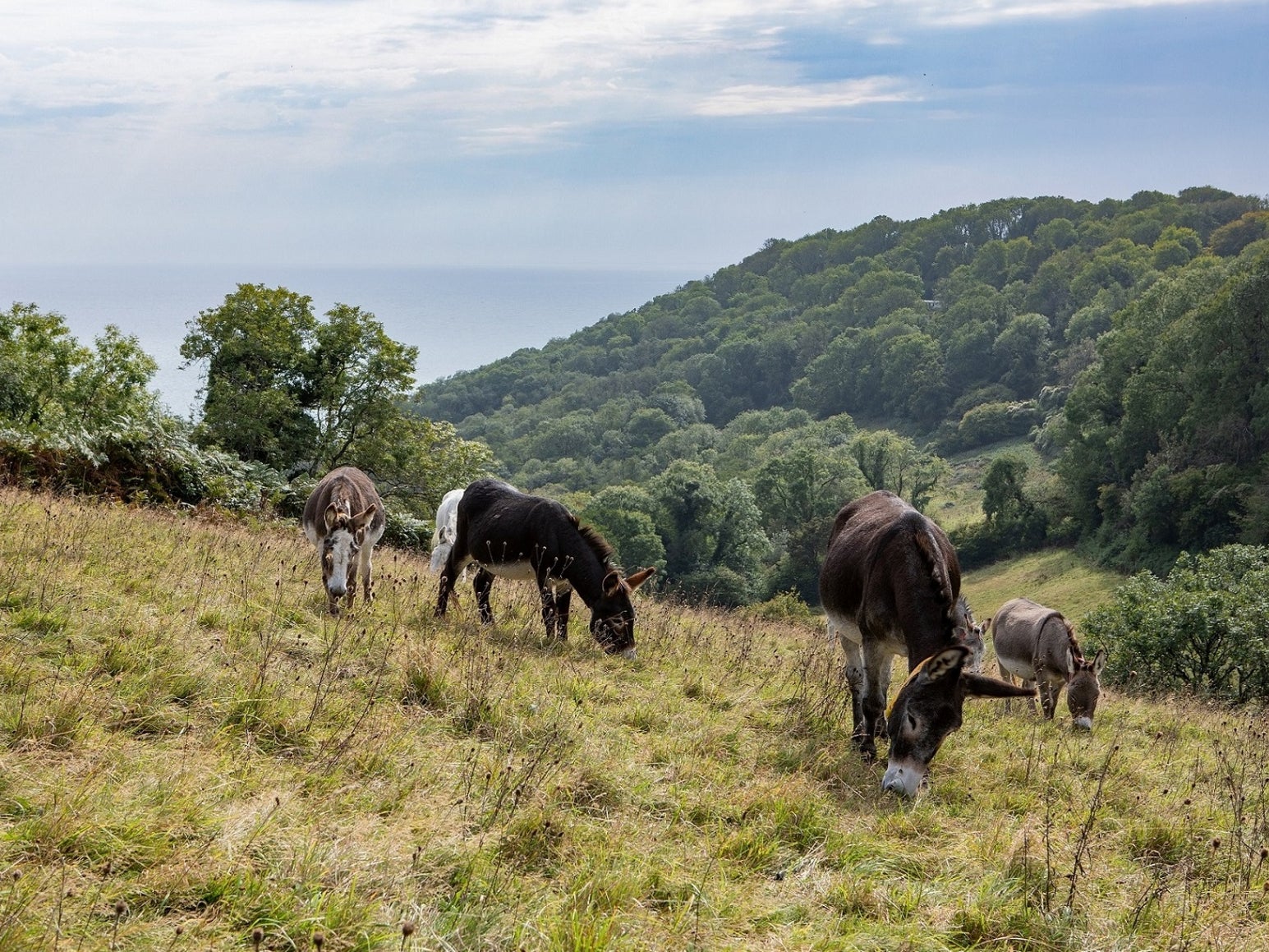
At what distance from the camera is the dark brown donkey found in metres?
6.81

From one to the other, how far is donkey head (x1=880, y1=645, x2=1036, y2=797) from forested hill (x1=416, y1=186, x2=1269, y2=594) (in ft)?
186

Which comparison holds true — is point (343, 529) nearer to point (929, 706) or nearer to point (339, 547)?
point (339, 547)

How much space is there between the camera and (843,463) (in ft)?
284

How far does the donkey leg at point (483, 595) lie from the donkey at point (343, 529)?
48.9 inches

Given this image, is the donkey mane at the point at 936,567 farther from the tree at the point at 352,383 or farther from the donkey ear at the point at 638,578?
the tree at the point at 352,383

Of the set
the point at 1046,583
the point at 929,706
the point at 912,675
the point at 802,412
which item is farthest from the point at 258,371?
the point at 802,412

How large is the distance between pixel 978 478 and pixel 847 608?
93050 millimetres

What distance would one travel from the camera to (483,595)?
11.3m

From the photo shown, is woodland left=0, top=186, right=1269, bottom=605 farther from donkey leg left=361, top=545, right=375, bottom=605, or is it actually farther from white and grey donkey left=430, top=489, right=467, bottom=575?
donkey leg left=361, top=545, right=375, bottom=605

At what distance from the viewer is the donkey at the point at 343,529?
9.71 m

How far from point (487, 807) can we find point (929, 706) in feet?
11.0

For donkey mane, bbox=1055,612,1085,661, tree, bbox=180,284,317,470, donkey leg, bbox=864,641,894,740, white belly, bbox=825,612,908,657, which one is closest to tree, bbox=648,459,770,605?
tree, bbox=180,284,317,470

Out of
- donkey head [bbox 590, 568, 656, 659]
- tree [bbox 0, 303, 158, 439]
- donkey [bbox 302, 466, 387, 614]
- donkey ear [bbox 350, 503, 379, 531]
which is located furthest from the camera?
→ tree [bbox 0, 303, 158, 439]

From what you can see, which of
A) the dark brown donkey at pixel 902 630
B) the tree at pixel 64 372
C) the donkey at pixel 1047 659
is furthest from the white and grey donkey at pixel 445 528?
the tree at pixel 64 372
